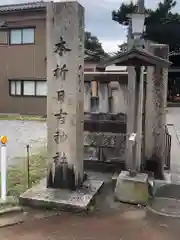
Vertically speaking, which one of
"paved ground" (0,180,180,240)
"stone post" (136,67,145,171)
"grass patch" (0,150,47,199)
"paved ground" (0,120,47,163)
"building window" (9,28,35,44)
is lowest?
"paved ground" (0,180,180,240)

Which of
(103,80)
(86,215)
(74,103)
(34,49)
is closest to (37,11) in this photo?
(34,49)

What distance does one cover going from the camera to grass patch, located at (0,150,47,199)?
19.8ft

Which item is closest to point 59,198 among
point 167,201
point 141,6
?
point 167,201

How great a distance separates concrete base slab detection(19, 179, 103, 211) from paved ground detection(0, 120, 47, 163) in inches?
163

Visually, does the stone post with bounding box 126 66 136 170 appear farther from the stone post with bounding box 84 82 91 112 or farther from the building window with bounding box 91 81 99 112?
the stone post with bounding box 84 82 91 112

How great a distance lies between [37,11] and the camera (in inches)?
816

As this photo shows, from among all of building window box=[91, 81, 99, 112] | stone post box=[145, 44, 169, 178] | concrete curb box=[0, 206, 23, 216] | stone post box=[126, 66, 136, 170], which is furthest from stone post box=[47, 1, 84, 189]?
stone post box=[145, 44, 169, 178]

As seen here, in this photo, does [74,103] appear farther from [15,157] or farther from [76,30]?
[15,157]

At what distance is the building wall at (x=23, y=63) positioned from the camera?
21203 millimetres

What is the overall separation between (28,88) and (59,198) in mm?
17956

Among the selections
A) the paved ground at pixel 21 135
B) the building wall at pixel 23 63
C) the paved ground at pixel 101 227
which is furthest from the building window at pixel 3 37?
the paved ground at pixel 101 227

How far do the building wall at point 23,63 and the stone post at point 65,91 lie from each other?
16337 mm

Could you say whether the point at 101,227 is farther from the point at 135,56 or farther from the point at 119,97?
the point at 119,97

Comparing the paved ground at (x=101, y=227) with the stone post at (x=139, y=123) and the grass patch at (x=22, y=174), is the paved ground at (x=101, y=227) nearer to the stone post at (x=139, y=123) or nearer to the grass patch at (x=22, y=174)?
the grass patch at (x=22, y=174)
